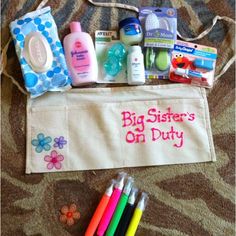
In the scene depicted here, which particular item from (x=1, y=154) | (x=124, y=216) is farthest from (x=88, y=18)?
(x=124, y=216)

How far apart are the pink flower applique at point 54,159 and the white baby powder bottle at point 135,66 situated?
0.26 metres

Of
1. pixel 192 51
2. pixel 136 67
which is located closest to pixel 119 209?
pixel 136 67

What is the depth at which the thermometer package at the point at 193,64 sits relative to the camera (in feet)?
3.11

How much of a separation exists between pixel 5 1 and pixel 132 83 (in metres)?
0.40

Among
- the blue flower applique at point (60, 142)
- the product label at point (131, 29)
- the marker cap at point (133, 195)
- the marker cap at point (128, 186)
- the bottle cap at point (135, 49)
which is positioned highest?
the product label at point (131, 29)

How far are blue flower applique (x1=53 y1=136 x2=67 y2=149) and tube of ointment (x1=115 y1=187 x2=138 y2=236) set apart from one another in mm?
206

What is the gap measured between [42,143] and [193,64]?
17.4 inches

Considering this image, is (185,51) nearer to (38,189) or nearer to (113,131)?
(113,131)

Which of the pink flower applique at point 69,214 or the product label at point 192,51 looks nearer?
the pink flower applique at point 69,214

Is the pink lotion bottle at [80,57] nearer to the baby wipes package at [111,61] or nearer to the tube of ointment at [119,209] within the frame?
the baby wipes package at [111,61]

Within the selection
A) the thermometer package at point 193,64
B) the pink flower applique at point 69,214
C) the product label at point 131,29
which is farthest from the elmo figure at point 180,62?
the pink flower applique at point 69,214

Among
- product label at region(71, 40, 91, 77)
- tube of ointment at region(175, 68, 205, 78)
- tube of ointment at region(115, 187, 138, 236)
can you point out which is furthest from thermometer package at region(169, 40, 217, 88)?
tube of ointment at region(115, 187, 138, 236)

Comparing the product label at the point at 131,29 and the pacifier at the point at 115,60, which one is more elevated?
the product label at the point at 131,29

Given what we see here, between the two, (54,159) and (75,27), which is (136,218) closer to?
(54,159)
